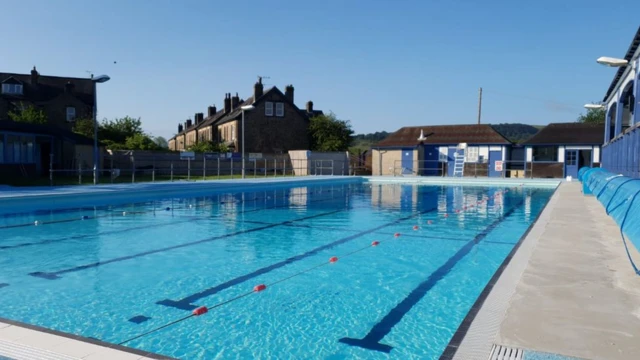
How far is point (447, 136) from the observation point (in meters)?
33.0

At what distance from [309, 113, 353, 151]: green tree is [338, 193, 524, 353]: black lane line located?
31.4 metres

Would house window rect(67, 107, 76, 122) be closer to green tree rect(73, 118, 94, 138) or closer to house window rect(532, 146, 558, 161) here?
green tree rect(73, 118, 94, 138)

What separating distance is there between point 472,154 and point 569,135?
6.04 metres

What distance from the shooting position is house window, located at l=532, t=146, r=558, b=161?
2995 centimetres

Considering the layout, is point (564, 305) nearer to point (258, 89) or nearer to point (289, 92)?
point (258, 89)

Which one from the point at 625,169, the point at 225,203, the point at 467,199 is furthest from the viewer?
the point at 467,199

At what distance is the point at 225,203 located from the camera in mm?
15867

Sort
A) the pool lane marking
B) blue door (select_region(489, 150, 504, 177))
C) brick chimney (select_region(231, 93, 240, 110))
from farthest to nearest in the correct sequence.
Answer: brick chimney (select_region(231, 93, 240, 110)) → blue door (select_region(489, 150, 504, 177)) → the pool lane marking

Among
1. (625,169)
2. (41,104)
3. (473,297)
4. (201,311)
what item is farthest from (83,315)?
(41,104)

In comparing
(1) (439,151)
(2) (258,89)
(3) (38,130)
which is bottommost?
(1) (439,151)

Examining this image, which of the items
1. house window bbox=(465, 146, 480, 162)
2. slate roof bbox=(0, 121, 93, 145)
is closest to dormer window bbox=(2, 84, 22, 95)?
slate roof bbox=(0, 121, 93, 145)

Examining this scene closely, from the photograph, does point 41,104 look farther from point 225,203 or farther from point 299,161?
point 225,203

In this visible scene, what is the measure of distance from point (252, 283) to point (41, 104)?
40072 millimetres

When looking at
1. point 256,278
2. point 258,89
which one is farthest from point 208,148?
point 256,278
